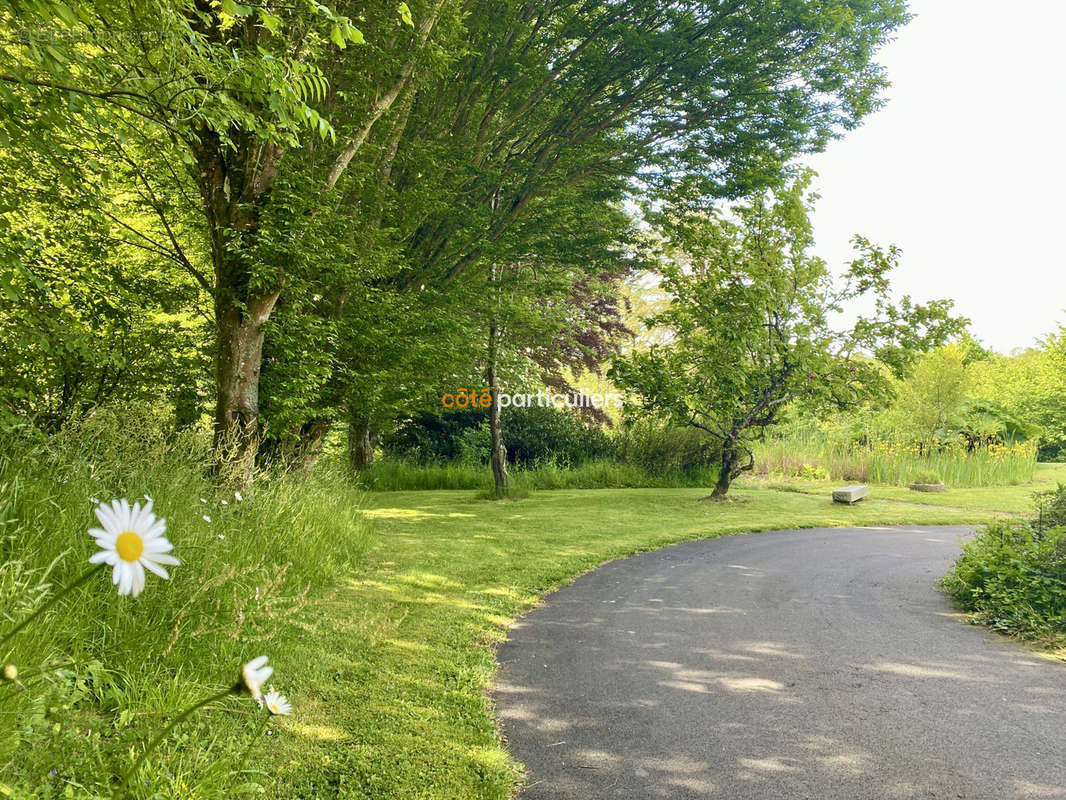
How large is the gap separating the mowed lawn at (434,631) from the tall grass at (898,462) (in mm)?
5357

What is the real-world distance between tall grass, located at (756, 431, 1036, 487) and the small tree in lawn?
5391 millimetres

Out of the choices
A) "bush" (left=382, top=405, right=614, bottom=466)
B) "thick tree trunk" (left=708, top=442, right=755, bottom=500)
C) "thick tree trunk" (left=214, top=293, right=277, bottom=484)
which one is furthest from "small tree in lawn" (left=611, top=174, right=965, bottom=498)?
"thick tree trunk" (left=214, top=293, right=277, bottom=484)

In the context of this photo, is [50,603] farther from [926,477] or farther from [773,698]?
[926,477]

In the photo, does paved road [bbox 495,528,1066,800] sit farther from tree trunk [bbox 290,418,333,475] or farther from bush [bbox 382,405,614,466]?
bush [bbox 382,405,614,466]

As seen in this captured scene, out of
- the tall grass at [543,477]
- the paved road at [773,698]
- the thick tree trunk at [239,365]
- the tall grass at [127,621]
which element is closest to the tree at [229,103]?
the thick tree trunk at [239,365]

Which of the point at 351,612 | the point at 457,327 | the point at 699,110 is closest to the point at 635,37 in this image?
the point at 699,110

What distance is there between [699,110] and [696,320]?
13.6 ft

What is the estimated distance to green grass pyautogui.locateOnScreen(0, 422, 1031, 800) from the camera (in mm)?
2539

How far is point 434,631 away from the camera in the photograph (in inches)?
188

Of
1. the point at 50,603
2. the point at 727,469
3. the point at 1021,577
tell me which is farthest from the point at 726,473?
the point at 50,603

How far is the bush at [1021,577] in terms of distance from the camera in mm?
5051

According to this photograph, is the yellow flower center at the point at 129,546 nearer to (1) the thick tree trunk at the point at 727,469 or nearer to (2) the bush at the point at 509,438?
(1) the thick tree trunk at the point at 727,469

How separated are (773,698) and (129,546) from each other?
3504 millimetres

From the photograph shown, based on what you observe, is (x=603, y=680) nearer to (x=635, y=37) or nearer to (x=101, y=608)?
(x=101, y=608)
